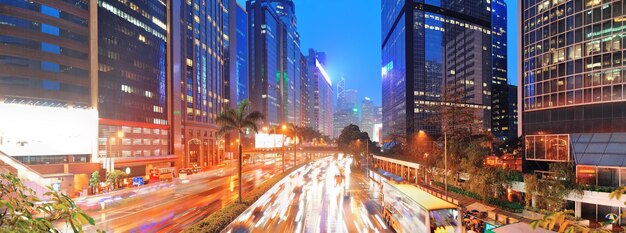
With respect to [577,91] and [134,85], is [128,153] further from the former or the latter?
[577,91]

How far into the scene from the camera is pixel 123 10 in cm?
7388

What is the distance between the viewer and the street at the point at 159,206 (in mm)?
31594

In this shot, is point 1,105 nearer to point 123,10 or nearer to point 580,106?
point 123,10

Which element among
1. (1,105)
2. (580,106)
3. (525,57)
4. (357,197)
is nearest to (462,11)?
(525,57)

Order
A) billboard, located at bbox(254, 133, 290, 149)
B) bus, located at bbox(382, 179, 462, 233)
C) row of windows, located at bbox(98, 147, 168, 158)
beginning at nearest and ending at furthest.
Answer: bus, located at bbox(382, 179, 462, 233)
billboard, located at bbox(254, 133, 290, 149)
row of windows, located at bbox(98, 147, 168, 158)

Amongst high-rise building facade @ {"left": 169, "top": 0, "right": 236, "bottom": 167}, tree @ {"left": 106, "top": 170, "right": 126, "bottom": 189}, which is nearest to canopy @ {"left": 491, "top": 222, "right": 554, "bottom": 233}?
tree @ {"left": 106, "top": 170, "right": 126, "bottom": 189}

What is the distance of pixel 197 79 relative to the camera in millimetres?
107500

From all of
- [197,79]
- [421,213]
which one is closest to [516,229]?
[421,213]

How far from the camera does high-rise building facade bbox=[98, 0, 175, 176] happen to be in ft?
222

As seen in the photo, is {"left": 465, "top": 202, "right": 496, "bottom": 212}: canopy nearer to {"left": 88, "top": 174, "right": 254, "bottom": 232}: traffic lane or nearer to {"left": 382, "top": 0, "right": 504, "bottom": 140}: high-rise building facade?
{"left": 88, "top": 174, "right": 254, "bottom": 232}: traffic lane

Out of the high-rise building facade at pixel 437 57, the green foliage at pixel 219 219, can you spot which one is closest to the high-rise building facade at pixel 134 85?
the green foliage at pixel 219 219

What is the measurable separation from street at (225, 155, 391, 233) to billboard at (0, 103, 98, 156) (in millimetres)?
32860

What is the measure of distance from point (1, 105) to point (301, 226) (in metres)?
47.2

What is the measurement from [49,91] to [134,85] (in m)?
22.5
